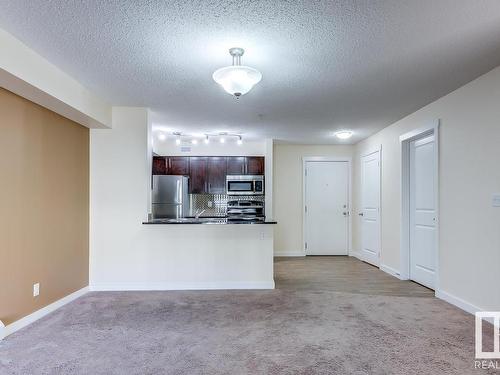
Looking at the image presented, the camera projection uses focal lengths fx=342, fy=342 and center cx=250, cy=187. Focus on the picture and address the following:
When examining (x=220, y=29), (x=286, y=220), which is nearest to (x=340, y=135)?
(x=286, y=220)

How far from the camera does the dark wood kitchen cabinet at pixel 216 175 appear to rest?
22.6ft

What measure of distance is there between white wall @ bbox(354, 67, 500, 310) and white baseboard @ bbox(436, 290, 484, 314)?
0.04 ft

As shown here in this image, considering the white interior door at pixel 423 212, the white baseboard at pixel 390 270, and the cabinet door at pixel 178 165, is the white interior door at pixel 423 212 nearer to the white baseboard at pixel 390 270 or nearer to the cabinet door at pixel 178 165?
the white baseboard at pixel 390 270

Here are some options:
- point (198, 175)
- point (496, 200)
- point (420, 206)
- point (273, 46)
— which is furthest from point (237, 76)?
point (198, 175)

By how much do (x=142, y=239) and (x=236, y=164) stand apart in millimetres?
2865

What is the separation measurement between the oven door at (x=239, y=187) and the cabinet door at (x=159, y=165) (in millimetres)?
1317

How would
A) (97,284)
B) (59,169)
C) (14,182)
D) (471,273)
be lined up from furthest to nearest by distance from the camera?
1. (97,284)
2. (59,169)
3. (471,273)
4. (14,182)

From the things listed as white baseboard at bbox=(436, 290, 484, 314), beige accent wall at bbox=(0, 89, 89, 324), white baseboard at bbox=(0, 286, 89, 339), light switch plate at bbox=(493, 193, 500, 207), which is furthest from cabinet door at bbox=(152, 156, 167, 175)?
light switch plate at bbox=(493, 193, 500, 207)

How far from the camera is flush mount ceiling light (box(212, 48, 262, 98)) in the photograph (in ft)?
8.93

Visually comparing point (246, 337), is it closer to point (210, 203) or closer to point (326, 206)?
point (210, 203)

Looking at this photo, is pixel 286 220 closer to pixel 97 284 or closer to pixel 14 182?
pixel 97 284

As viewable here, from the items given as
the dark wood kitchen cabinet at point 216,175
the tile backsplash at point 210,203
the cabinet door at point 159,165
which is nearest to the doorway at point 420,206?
the dark wood kitchen cabinet at point 216,175

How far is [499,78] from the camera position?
10.5 ft

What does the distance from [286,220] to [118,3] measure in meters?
5.79
